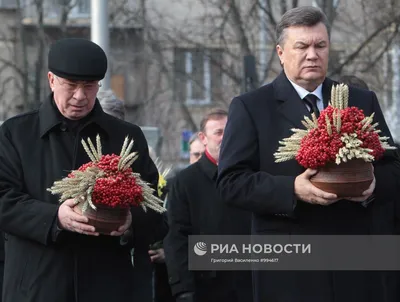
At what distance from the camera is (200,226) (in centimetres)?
777

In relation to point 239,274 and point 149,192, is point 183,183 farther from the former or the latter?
point 149,192

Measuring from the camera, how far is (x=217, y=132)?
822 cm

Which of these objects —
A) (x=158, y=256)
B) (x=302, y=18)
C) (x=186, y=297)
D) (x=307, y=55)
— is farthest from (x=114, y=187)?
(x=158, y=256)

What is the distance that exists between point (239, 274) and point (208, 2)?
34.4ft

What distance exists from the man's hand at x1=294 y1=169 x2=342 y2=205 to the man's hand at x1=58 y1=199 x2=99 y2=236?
96cm

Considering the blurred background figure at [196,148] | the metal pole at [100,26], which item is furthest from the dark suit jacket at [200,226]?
the metal pole at [100,26]

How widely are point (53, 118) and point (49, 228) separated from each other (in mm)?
602

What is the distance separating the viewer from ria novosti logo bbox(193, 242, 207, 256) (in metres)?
7.73

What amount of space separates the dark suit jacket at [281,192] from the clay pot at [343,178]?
19 cm

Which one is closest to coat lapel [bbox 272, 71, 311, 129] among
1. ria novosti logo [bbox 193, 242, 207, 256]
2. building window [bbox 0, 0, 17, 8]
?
ria novosti logo [bbox 193, 242, 207, 256]

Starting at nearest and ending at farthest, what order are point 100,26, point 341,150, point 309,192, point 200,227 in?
1. point 341,150
2. point 309,192
3. point 200,227
4. point 100,26

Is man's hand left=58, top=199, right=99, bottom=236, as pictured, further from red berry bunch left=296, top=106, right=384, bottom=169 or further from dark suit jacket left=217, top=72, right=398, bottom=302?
red berry bunch left=296, top=106, right=384, bottom=169

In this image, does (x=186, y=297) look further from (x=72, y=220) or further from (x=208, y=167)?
(x=72, y=220)

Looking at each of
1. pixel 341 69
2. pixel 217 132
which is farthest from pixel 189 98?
pixel 217 132
